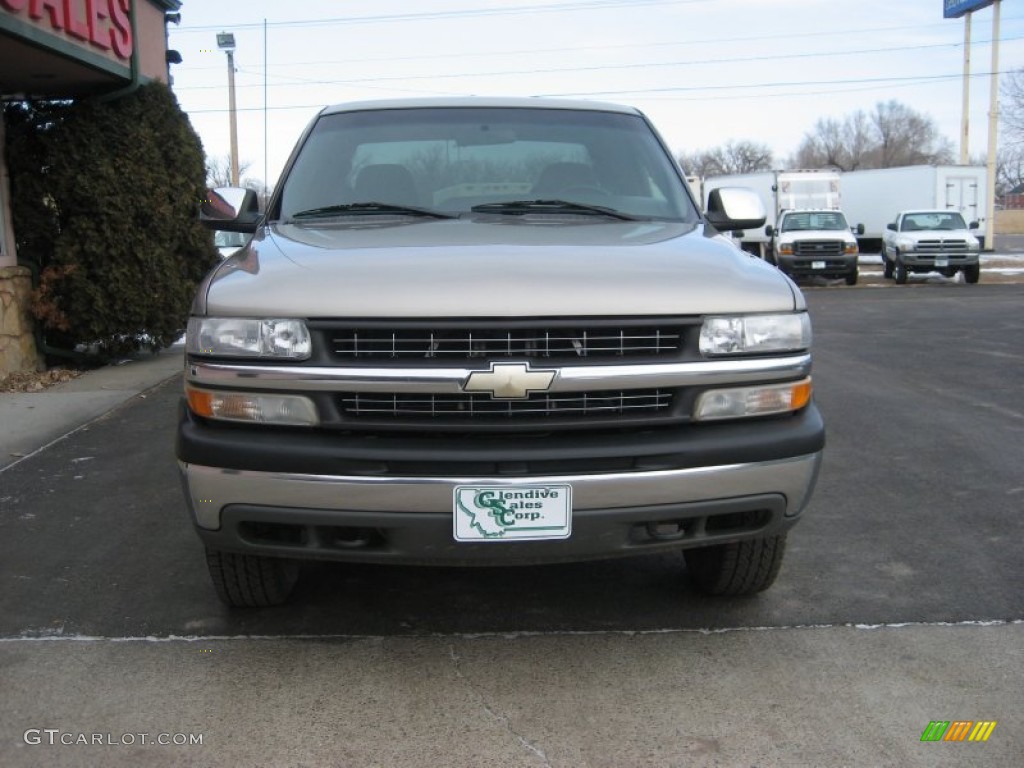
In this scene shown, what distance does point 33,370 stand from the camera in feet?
29.7

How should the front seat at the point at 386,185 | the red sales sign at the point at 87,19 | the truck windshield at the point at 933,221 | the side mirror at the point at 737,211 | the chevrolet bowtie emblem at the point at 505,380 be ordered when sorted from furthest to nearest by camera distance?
the truck windshield at the point at 933,221, the red sales sign at the point at 87,19, the side mirror at the point at 737,211, the front seat at the point at 386,185, the chevrolet bowtie emblem at the point at 505,380

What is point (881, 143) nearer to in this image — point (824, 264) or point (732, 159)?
point (732, 159)

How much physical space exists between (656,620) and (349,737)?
4.19 feet

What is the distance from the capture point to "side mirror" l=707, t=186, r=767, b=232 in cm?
440

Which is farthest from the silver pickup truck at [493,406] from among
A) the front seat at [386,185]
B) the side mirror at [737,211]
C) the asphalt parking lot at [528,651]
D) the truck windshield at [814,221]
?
the truck windshield at [814,221]

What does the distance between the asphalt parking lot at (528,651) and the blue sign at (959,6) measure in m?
35.6

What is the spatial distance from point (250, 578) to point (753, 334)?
1.92 meters

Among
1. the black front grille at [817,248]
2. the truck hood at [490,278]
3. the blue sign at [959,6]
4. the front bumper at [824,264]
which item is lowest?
the truck hood at [490,278]

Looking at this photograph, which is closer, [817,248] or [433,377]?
[433,377]

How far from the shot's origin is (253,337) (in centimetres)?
296

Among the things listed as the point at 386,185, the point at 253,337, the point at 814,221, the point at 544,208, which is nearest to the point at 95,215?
the point at 386,185

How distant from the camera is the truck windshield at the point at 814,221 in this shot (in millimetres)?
23061

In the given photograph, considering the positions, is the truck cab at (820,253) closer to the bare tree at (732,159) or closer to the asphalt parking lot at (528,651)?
the asphalt parking lot at (528,651)

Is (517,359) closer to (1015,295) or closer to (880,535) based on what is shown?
(880,535)
